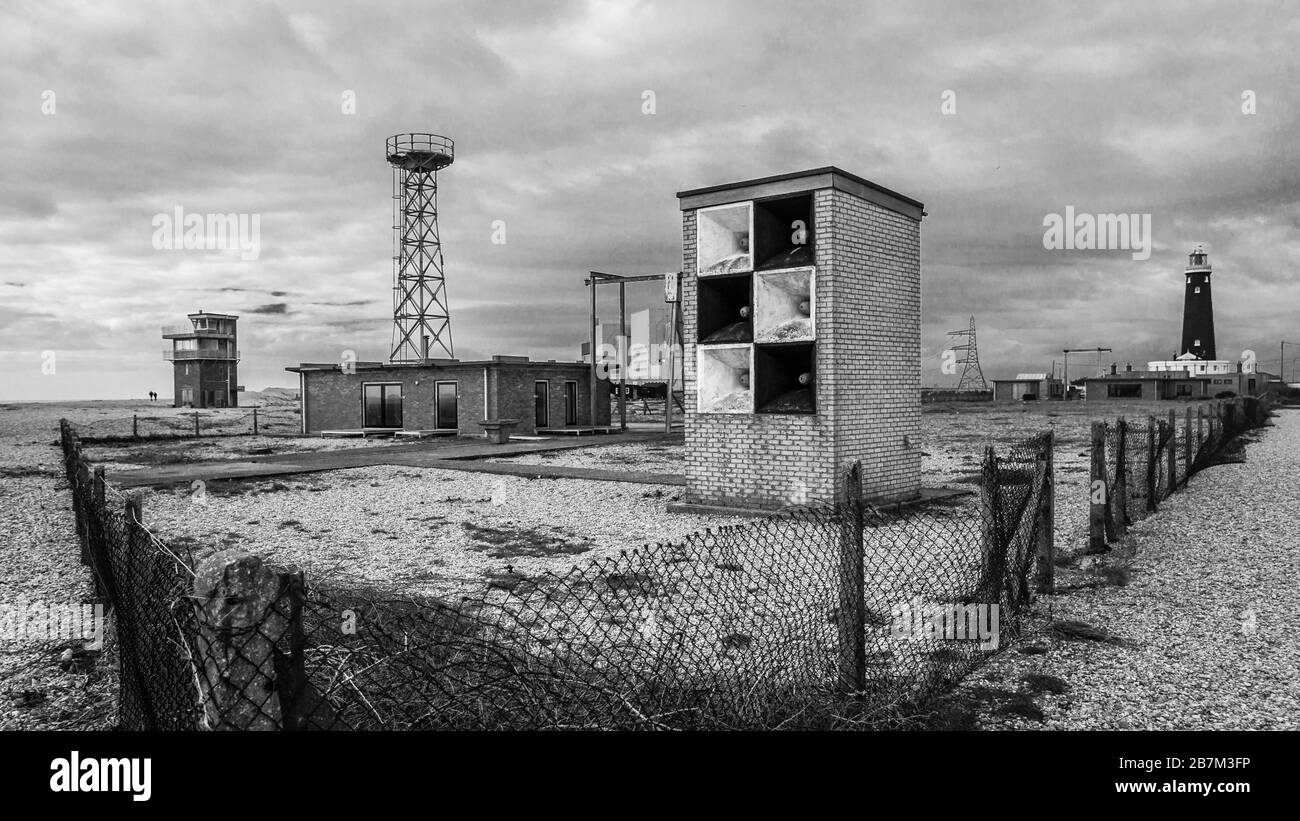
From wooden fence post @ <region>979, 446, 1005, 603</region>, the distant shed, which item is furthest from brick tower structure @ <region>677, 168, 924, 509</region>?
the distant shed

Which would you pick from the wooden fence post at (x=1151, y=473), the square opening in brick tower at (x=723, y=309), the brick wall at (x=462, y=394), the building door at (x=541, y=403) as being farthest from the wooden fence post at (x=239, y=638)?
the building door at (x=541, y=403)

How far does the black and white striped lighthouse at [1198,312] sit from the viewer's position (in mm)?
85188

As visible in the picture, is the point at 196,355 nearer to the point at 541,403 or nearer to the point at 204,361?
the point at 204,361

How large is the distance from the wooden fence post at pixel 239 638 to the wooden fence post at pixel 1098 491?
Answer: 8359 millimetres

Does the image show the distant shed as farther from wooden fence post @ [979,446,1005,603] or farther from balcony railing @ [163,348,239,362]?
wooden fence post @ [979,446,1005,603]

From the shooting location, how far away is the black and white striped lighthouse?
279ft

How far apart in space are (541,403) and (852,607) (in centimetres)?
2771

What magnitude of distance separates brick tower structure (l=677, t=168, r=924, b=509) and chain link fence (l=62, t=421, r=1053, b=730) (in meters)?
3.57

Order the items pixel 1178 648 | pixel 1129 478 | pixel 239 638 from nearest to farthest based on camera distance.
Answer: pixel 239 638 → pixel 1178 648 → pixel 1129 478

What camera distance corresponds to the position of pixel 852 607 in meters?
4.62

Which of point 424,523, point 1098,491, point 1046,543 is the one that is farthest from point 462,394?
point 1046,543
